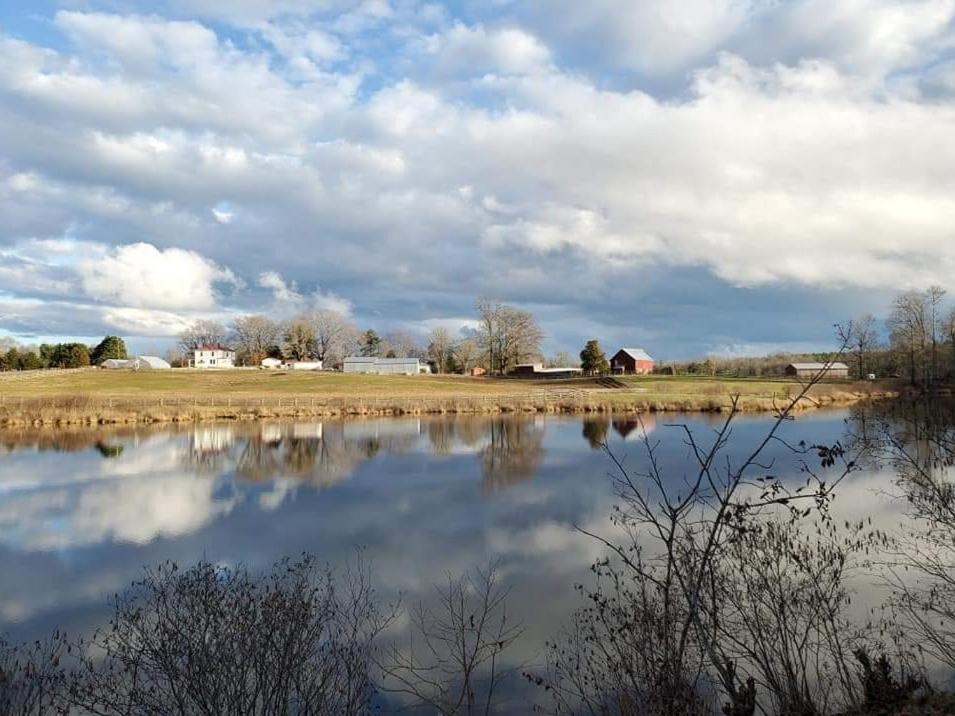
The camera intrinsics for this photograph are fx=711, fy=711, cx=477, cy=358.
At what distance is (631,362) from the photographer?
110438 mm

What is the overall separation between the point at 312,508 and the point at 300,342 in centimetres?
11372

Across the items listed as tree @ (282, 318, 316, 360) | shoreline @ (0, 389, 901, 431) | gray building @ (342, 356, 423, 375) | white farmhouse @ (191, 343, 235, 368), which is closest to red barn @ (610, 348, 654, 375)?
gray building @ (342, 356, 423, 375)

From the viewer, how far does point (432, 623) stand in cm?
1093

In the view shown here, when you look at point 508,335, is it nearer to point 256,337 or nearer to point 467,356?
point 467,356

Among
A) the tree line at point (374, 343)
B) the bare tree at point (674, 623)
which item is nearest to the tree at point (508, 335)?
the tree line at point (374, 343)

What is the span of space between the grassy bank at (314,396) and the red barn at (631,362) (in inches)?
791

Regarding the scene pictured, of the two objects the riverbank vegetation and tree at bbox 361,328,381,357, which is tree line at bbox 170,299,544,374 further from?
the riverbank vegetation

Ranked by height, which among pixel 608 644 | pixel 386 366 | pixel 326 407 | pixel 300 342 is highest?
pixel 300 342

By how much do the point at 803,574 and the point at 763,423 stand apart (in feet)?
118

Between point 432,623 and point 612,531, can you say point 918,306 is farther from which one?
point 432,623

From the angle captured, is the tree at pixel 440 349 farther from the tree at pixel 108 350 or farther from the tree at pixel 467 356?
the tree at pixel 108 350

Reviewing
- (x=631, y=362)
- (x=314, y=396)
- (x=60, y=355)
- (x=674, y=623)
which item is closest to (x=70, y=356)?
(x=60, y=355)

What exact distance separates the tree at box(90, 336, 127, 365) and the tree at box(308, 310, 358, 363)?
112ft

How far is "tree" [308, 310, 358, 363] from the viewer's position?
131 meters
